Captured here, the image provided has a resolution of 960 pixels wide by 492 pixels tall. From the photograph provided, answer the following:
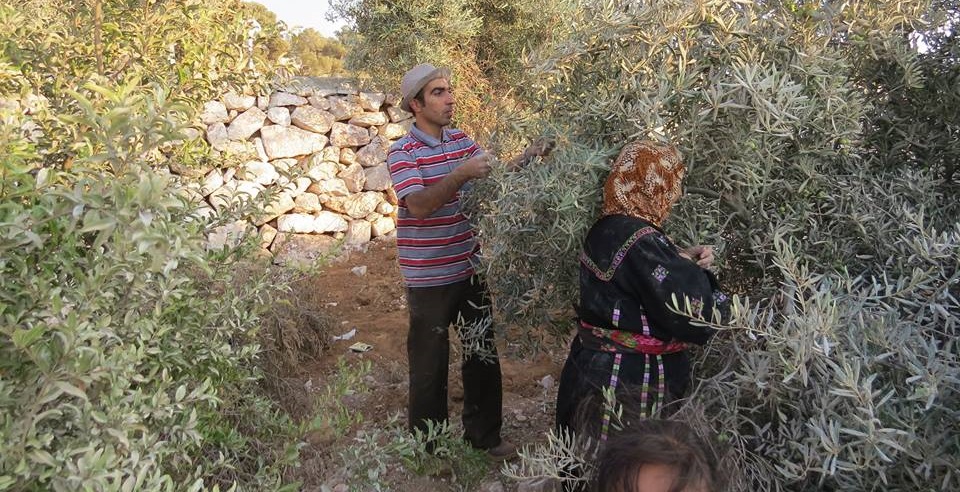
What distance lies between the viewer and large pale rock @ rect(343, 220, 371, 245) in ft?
32.1

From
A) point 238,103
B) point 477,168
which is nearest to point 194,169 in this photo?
point 477,168

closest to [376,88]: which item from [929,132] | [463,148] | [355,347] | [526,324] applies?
[355,347]

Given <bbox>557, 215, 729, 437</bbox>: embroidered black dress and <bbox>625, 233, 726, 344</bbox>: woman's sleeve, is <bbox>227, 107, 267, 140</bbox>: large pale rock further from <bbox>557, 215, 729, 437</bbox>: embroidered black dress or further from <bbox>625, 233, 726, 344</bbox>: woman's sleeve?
<bbox>625, 233, 726, 344</bbox>: woman's sleeve

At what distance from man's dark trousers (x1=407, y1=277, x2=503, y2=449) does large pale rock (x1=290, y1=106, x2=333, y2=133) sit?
648 cm

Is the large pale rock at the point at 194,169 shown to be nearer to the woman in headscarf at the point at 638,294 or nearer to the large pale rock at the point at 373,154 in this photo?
the woman in headscarf at the point at 638,294

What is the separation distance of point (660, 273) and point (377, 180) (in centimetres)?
811

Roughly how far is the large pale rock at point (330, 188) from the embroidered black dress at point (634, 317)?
763 cm

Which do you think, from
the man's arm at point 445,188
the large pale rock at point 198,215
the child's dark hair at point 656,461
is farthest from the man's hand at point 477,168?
the child's dark hair at point 656,461

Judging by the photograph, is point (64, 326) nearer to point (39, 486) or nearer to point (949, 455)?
point (39, 486)

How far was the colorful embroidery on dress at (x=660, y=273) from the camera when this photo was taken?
2.32 m

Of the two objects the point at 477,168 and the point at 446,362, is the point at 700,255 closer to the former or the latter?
the point at 477,168

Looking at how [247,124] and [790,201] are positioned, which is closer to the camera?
[790,201]

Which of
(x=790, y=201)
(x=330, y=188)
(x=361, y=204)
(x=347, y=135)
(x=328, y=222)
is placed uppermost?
(x=790, y=201)

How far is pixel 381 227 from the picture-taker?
32.9ft
